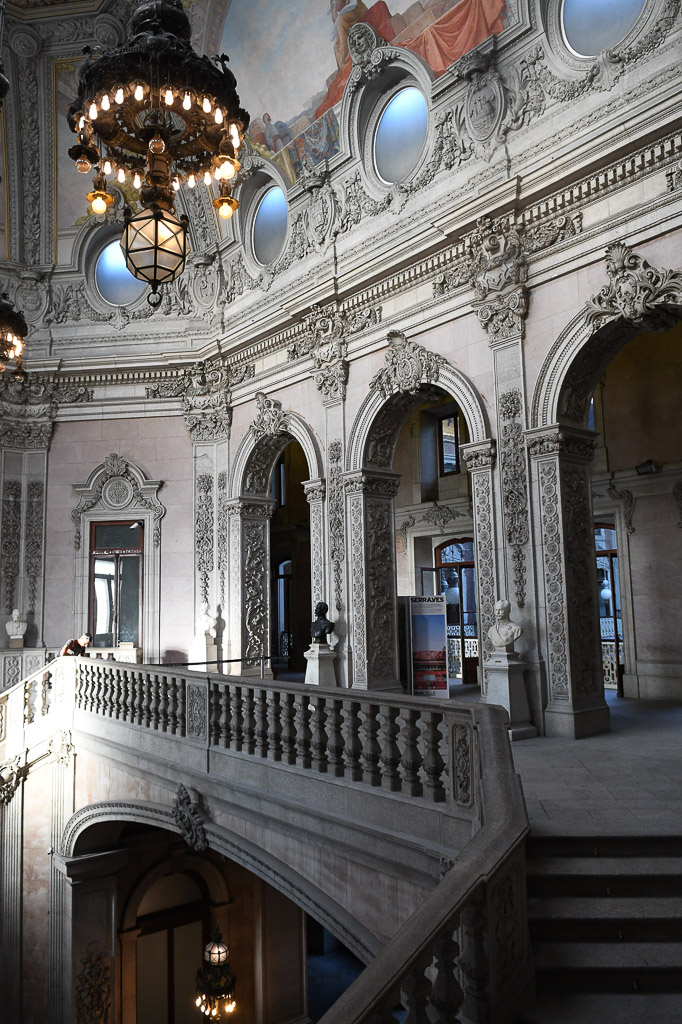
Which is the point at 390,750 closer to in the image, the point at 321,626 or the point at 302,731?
the point at 302,731

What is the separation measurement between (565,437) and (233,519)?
8.42 m

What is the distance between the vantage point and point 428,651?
12477mm

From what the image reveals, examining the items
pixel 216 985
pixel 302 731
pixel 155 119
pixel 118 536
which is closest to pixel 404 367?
pixel 155 119

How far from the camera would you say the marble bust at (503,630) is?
1005 centimetres

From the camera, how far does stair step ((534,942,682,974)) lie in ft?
14.3

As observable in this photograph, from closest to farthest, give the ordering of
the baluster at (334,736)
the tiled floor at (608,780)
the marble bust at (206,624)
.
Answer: the tiled floor at (608,780) → the baluster at (334,736) → the marble bust at (206,624)

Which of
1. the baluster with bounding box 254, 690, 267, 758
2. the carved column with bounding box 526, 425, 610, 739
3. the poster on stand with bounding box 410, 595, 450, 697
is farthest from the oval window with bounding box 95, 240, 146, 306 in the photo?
the baluster with bounding box 254, 690, 267, 758

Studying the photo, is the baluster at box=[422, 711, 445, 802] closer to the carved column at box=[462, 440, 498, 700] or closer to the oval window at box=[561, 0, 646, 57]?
the carved column at box=[462, 440, 498, 700]

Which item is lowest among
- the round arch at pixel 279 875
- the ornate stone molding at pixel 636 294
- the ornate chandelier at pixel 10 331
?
the round arch at pixel 279 875

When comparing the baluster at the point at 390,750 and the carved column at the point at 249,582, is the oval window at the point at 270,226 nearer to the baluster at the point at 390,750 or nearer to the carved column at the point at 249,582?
the carved column at the point at 249,582

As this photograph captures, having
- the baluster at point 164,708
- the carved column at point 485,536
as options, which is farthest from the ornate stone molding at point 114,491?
the carved column at point 485,536

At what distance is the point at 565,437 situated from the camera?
33.6 ft

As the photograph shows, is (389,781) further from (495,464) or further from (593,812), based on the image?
(495,464)

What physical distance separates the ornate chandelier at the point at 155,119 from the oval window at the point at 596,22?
479 cm
